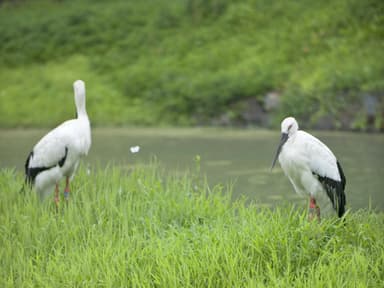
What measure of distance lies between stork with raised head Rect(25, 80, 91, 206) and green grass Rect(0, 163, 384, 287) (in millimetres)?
774

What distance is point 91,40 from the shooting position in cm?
2128

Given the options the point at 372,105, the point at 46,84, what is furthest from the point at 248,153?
the point at 46,84

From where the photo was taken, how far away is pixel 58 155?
7367 millimetres

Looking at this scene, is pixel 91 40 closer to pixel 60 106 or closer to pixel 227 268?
pixel 60 106

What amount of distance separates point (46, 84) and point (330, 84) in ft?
24.7

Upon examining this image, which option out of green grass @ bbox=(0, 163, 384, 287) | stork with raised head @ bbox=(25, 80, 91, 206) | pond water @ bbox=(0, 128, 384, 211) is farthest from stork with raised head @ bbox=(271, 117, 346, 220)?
stork with raised head @ bbox=(25, 80, 91, 206)

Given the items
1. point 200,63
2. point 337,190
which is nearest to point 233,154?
point 337,190

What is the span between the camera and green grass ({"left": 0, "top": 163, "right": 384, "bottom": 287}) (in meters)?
4.93

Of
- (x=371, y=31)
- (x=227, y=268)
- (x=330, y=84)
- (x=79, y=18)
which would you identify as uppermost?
(x=79, y=18)

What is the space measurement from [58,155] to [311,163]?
2.57 m

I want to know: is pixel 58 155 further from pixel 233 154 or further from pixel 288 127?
pixel 233 154

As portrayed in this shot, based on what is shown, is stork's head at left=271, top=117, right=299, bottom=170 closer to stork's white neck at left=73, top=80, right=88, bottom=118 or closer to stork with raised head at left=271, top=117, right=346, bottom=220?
stork with raised head at left=271, top=117, right=346, bottom=220

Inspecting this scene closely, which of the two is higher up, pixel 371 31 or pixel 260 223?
pixel 371 31

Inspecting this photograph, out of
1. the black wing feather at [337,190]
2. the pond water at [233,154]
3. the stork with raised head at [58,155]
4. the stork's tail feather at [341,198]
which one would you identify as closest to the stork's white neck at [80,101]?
the stork with raised head at [58,155]
